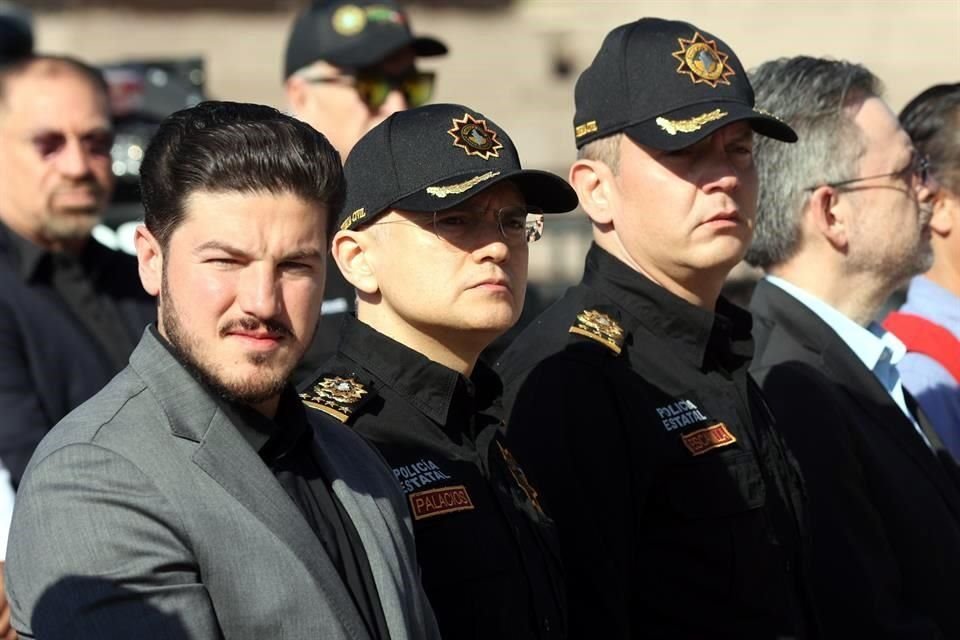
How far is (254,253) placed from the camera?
9.37ft

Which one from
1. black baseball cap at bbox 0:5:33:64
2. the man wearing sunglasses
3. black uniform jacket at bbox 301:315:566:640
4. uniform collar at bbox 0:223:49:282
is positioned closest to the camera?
black uniform jacket at bbox 301:315:566:640

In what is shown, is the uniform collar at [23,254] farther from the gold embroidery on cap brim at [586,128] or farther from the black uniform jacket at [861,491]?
the black uniform jacket at [861,491]

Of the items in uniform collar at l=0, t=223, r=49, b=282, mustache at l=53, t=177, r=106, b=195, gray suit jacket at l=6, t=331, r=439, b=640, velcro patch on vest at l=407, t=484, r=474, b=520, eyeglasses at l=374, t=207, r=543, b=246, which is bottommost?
uniform collar at l=0, t=223, r=49, b=282

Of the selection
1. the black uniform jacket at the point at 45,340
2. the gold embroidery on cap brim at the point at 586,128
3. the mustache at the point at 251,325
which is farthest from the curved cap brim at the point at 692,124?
the black uniform jacket at the point at 45,340

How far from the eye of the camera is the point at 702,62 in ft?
13.6

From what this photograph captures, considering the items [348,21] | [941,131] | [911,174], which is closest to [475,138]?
[911,174]

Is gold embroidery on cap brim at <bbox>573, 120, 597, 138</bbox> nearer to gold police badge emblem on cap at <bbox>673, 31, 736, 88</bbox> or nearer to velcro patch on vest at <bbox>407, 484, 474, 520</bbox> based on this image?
gold police badge emblem on cap at <bbox>673, 31, 736, 88</bbox>

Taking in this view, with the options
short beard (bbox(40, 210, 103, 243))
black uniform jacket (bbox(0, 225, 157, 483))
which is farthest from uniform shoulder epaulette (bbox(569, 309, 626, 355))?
short beard (bbox(40, 210, 103, 243))

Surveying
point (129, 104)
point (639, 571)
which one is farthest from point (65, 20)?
point (639, 571)

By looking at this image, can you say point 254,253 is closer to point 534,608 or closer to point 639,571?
point 534,608

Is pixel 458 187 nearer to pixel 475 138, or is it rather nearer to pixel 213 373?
pixel 475 138

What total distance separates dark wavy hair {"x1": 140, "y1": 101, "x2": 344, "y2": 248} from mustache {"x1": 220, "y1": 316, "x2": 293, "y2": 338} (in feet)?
0.66

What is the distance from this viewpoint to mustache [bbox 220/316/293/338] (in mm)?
2840

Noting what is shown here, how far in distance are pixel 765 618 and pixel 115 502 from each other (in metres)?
1.70
